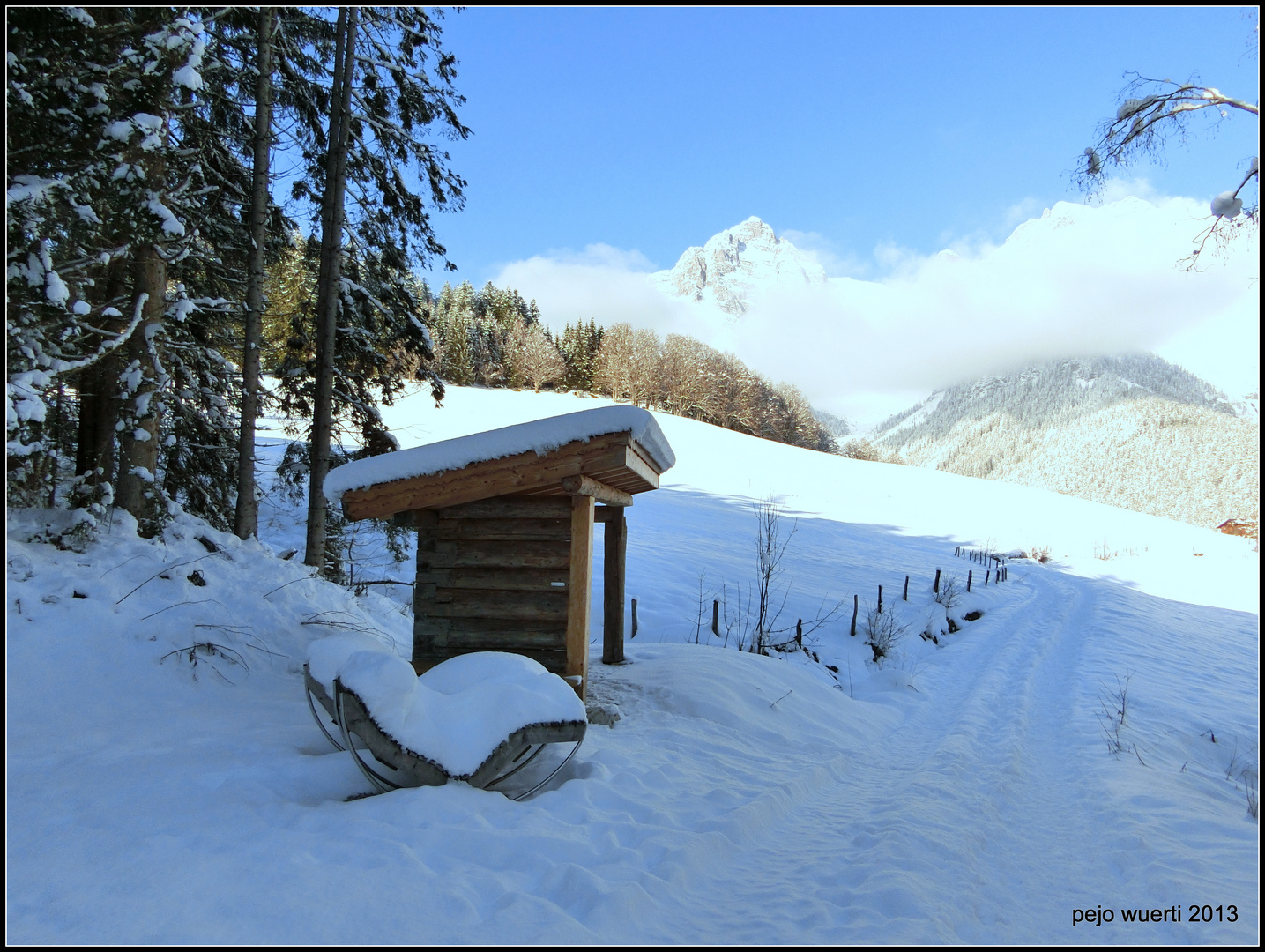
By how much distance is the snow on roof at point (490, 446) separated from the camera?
17.9ft

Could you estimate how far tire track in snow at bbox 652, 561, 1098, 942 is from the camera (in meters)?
3.34

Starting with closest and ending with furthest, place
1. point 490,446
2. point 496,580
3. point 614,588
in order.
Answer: point 490,446 → point 496,580 → point 614,588

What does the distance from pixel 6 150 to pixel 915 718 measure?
416 inches

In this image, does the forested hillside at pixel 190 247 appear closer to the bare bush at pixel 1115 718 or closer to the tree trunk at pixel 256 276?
the tree trunk at pixel 256 276

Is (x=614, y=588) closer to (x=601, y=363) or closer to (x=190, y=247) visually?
(x=190, y=247)

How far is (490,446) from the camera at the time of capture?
5582 millimetres

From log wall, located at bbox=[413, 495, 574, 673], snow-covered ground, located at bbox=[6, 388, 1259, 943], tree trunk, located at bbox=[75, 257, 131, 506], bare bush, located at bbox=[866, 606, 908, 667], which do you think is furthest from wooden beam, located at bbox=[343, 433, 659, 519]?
bare bush, located at bbox=[866, 606, 908, 667]

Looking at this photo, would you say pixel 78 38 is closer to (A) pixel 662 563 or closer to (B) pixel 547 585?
(B) pixel 547 585

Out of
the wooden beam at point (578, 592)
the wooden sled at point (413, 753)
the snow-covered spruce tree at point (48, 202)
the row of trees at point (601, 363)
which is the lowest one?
the wooden sled at point (413, 753)

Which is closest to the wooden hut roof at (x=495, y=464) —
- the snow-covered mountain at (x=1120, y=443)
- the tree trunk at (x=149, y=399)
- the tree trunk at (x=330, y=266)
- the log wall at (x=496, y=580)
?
the log wall at (x=496, y=580)

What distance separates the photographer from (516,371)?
5069 cm

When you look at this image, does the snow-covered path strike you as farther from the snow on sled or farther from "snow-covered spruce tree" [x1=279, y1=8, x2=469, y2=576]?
"snow-covered spruce tree" [x1=279, y1=8, x2=469, y2=576]

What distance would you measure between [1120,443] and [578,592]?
14554 centimetres

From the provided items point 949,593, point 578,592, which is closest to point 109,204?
point 578,592
